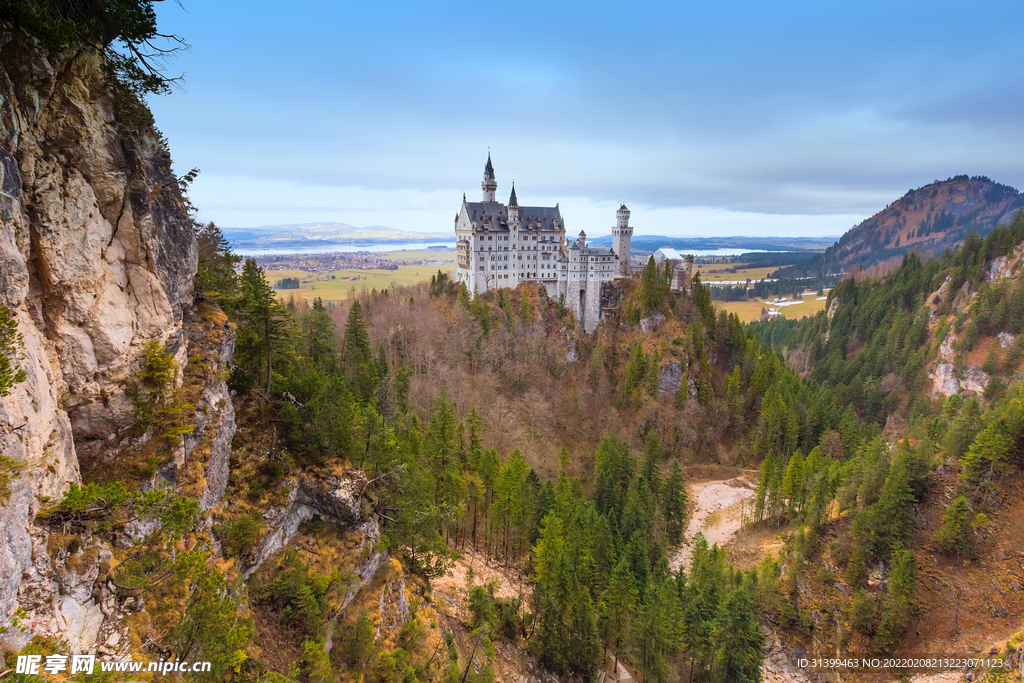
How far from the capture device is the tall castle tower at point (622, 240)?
3750 inches

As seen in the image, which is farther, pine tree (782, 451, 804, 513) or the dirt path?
the dirt path

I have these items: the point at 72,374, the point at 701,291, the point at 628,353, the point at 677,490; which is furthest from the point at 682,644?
the point at 701,291

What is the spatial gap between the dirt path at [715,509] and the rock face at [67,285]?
55853 mm

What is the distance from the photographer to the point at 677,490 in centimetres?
5744

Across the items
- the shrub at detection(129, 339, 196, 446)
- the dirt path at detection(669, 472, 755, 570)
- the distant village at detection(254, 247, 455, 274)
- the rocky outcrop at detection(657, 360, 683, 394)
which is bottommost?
the dirt path at detection(669, 472, 755, 570)

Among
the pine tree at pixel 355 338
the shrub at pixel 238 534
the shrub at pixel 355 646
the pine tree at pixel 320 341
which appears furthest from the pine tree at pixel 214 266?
the pine tree at pixel 355 338

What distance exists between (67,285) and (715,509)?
236 ft

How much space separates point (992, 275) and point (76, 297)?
15806cm

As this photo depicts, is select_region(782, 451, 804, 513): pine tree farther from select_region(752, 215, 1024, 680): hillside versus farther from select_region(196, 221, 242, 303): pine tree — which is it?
select_region(196, 221, 242, 303): pine tree

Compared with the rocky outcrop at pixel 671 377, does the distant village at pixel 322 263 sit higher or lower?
higher

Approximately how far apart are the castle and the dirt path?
36.3 meters

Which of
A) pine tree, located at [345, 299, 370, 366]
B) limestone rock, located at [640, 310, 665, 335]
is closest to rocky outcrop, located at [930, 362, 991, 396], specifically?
limestone rock, located at [640, 310, 665, 335]

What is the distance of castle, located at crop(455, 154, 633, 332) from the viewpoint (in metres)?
86.8

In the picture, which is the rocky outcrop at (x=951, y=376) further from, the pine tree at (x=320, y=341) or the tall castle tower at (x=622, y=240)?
the pine tree at (x=320, y=341)
